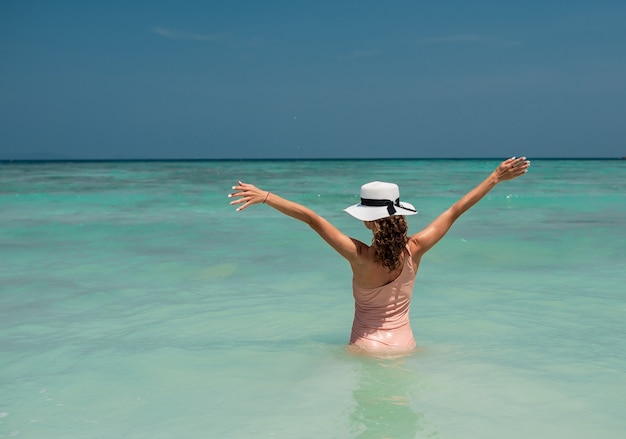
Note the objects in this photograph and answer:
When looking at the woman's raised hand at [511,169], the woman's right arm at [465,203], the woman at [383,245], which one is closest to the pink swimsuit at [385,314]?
the woman at [383,245]

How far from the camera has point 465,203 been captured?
13.8 ft

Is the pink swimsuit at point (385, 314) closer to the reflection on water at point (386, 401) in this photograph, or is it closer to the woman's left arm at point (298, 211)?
the reflection on water at point (386, 401)

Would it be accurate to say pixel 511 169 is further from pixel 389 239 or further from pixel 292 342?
pixel 292 342

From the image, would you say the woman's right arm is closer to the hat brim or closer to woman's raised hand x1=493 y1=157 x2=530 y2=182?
woman's raised hand x1=493 y1=157 x2=530 y2=182

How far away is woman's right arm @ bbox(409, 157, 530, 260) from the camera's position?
4168 mm

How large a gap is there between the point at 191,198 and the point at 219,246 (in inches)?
448

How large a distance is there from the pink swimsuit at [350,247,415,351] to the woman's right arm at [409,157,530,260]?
0.11 metres

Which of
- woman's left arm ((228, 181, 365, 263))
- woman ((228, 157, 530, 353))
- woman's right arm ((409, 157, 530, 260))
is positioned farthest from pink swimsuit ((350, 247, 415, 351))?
woman's left arm ((228, 181, 365, 263))

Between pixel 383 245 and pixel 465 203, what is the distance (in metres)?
0.60

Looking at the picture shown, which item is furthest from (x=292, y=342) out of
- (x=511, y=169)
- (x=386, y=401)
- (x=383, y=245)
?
(x=511, y=169)

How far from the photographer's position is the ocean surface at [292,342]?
3887 millimetres

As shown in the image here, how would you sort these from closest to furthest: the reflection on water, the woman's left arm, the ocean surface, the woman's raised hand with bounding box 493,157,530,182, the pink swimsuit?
the reflection on water → the woman's left arm → the ocean surface → the woman's raised hand with bounding box 493,157,530,182 → the pink swimsuit

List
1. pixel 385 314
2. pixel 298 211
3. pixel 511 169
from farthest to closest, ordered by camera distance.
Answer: pixel 385 314 → pixel 511 169 → pixel 298 211

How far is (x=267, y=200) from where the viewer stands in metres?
3.82
